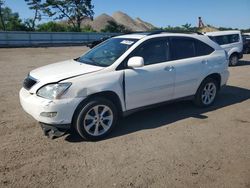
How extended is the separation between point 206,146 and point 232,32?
447 inches

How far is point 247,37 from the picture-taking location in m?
22.3

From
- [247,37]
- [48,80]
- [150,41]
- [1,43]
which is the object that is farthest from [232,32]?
[1,43]

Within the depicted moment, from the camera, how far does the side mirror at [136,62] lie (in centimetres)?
487

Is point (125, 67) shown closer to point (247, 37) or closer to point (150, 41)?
point (150, 41)

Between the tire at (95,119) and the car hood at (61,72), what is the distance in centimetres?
54

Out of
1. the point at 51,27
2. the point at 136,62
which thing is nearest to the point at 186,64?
the point at 136,62

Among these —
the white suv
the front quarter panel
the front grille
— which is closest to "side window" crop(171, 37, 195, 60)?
the white suv

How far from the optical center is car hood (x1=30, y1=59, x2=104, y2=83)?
4.60m

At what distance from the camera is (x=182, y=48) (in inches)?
237

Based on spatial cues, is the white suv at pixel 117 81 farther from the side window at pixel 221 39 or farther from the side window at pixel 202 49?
the side window at pixel 221 39

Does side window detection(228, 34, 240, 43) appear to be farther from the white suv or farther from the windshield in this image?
the windshield

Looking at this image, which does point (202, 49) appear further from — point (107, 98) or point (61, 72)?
point (61, 72)

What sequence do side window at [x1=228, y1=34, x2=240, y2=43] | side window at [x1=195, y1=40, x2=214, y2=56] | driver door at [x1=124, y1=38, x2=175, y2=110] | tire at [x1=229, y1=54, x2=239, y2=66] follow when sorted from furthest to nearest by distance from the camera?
side window at [x1=228, y1=34, x2=240, y2=43] < tire at [x1=229, y1=54, x2=239, y2=66] < side window at [x1=195, y1=40, x2=214, y2=56] < driver door at [x1=124, y1=38, x2=175, y2=110]

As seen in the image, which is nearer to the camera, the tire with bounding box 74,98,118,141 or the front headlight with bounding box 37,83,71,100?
the front headlight with bounding box 37,83,71,100
